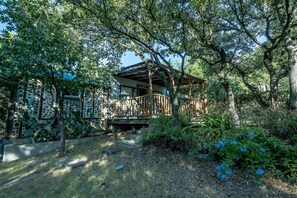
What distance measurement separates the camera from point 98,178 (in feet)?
10.4

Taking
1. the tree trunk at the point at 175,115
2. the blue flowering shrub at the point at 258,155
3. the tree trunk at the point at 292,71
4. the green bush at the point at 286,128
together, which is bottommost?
the blue flowering shrub at the point at 258,155

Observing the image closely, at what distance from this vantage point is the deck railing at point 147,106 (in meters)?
7.20

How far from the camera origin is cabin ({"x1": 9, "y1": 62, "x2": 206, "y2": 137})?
6363 millimetres

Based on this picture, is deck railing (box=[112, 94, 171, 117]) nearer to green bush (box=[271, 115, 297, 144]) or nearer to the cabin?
the cabin

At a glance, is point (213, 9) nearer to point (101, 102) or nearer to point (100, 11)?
point (100, 11)

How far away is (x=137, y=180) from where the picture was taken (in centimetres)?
299

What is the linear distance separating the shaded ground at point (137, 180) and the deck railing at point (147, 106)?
3.11m

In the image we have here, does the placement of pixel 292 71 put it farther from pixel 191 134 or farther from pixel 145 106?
pixel 145 106

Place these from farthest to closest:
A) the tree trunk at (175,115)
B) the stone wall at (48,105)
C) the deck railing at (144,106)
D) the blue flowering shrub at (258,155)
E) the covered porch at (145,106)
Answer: the deck railing at (144,106) < the covered porch at (145,106) < the stone wall at (48,105) < the tree trunk at (175,115) < the blue flowering shrub at (258,155)

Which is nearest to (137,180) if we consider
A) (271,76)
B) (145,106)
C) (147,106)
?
(147,106)

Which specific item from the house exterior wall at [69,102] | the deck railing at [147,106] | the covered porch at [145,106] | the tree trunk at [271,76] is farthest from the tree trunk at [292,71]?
the house exterior wall at [69,102]

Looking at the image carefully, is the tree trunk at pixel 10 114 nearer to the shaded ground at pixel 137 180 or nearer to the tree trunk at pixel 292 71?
the shaded ground at pixel 137 180

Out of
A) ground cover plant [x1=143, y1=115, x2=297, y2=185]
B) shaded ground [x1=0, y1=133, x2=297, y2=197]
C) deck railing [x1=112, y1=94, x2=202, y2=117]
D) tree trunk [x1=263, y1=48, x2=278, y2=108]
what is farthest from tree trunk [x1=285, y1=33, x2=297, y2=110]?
deck railing [x1=112, y1=94, x2=202, y2=117]

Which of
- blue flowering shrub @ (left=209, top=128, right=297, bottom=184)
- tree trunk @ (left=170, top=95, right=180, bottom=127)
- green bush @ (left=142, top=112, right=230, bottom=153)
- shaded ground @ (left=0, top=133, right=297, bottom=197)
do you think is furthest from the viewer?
tree trunk @ (left=170, top=95, right=180, bottom=127)
